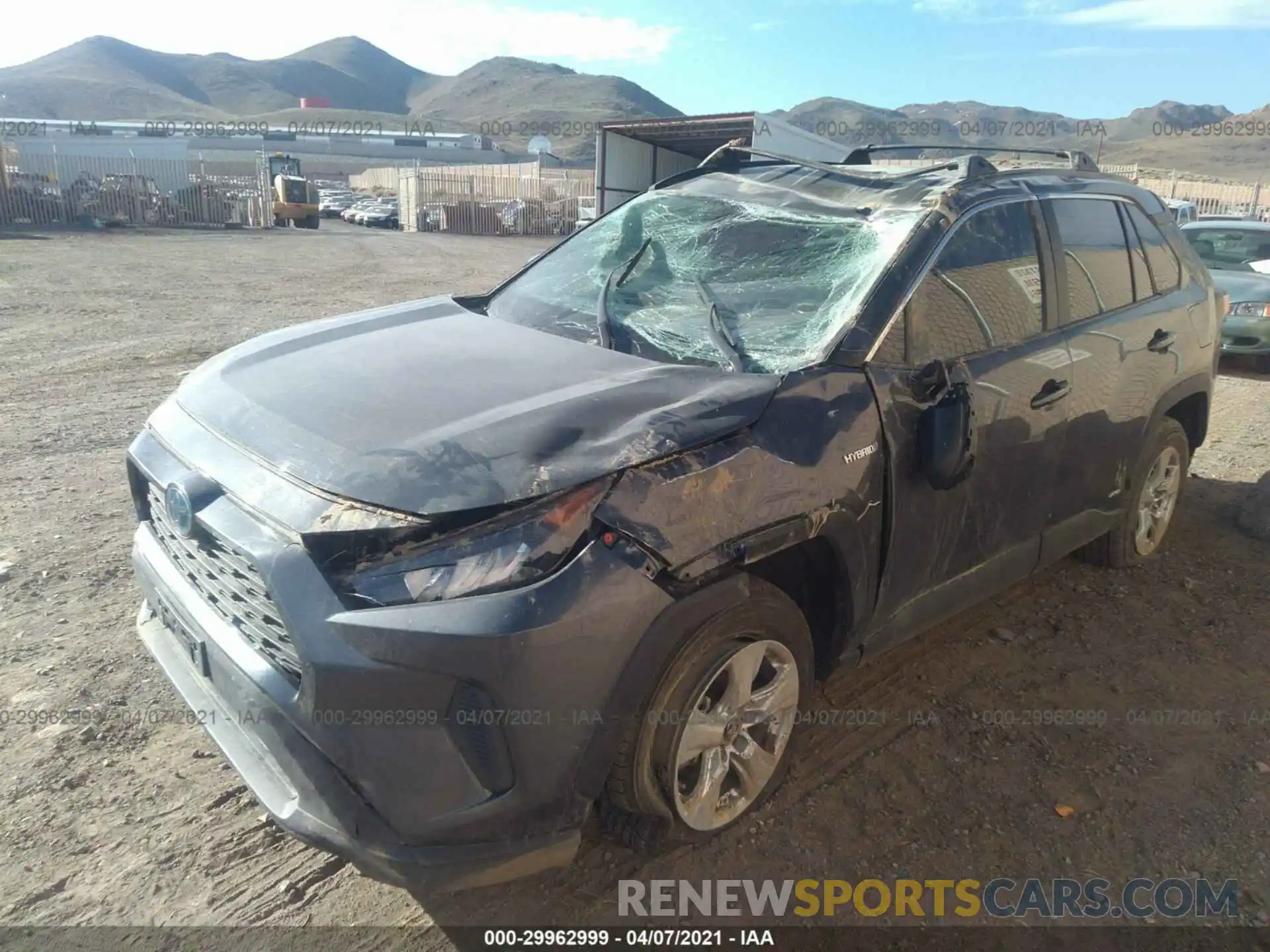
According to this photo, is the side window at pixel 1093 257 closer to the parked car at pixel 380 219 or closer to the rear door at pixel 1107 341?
the rear door at pixel 1107 341

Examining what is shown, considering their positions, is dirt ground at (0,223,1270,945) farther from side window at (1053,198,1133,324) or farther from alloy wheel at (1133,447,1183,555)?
side window at (1053,198,1133,324)

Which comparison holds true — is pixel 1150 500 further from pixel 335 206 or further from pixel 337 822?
pixel 335 206

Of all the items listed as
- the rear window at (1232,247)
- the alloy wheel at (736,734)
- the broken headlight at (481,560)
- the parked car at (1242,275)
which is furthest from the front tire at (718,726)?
the rear window at (1232,247)

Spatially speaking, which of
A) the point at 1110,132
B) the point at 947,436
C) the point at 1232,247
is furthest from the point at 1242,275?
the point at 1110,132

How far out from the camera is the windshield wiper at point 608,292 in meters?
3.07

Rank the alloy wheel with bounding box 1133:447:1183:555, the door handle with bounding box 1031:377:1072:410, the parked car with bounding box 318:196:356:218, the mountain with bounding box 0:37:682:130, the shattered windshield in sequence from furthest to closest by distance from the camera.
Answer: the mountain with bounding box 0:37:682:130 → the parked car with bounding box 318:196:356:218 → the alloy wheel with bounding box 1133:447:1183:555 → the door handle with bounding box 1031:377:1072:410 → the shattered windshield

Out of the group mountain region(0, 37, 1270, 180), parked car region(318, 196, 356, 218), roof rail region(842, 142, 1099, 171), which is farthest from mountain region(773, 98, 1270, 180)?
parked car region(318, 196, 356, 218)

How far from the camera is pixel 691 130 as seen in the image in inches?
444

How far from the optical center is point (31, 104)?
127 meters

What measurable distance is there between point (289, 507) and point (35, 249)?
69.4 feet

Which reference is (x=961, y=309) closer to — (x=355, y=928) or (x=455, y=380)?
(x=455, y=380)

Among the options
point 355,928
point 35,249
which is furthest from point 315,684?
point 35,249

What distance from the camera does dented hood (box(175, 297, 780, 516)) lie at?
2.05 metres

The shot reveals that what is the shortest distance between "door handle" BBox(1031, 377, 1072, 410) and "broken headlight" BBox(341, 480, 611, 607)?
2072 mm
